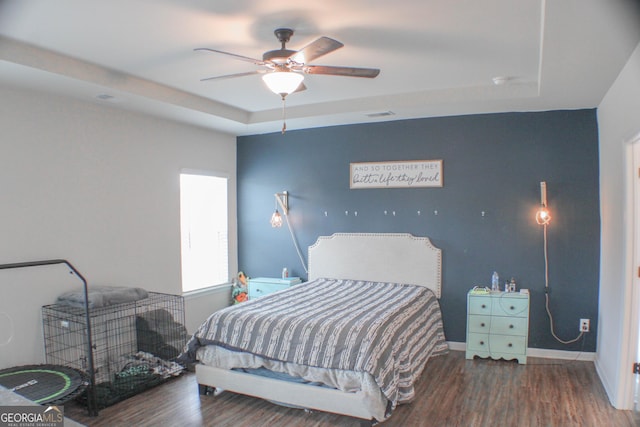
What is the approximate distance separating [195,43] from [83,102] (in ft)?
5.42

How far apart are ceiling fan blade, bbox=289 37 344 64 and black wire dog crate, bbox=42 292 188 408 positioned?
2609mm

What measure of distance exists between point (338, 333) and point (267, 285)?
2368 mm

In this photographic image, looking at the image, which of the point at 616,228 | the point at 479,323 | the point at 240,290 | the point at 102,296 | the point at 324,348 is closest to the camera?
the point at 324,348

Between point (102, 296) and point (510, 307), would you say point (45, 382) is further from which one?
point (510, 307)

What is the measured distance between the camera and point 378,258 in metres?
4.96

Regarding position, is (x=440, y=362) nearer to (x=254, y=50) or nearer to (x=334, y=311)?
(x=334, y=311)

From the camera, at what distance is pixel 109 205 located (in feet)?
13.8

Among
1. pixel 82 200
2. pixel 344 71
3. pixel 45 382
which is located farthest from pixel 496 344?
pixel 82 200

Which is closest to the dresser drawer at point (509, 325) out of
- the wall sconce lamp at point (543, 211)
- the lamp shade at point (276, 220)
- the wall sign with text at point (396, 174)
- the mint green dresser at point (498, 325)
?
the mint green dresser at point (498, 325)

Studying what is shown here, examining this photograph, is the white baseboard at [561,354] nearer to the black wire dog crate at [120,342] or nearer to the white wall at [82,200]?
the black wire dog crate at [120,342]

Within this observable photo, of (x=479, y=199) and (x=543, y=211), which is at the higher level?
(x=479, y=199)

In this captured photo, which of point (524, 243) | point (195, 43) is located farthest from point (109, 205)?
point (524, 243)

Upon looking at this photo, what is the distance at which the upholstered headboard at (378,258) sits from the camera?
4.72 m

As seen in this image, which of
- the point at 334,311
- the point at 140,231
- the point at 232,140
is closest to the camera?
the point at 334,311
